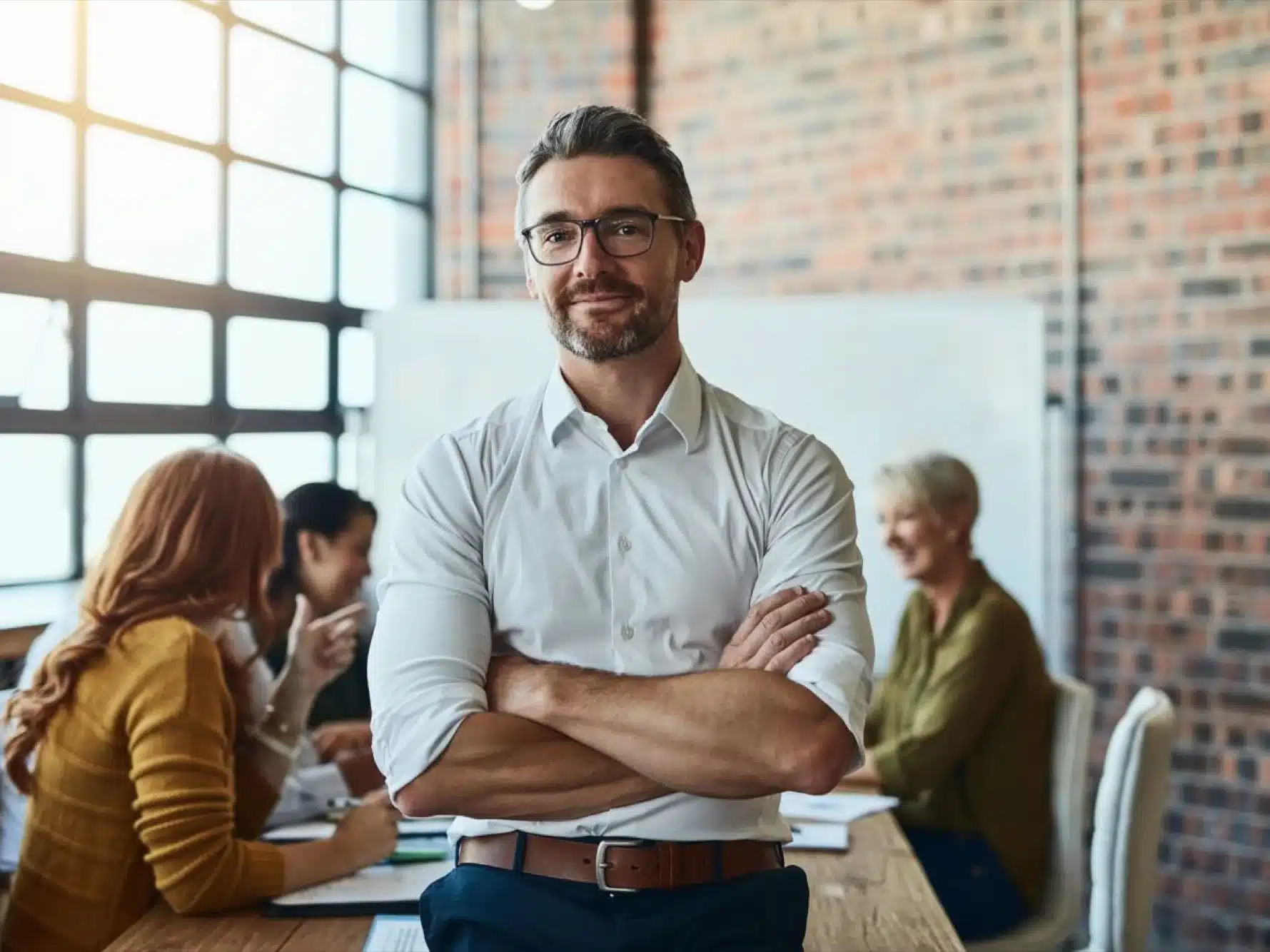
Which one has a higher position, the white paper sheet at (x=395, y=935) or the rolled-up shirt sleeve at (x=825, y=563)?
the rolled-up shirt sleeve at (x=825, y=563)

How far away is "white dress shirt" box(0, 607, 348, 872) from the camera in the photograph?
6.95 ft

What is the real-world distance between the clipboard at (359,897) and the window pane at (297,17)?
2892mm

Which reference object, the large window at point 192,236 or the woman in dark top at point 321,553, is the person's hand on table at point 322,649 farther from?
the large window at point 192,236

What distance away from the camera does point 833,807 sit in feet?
7.94

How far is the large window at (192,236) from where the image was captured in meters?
3.30

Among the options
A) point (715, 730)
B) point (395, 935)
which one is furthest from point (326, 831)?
point (715, 730)

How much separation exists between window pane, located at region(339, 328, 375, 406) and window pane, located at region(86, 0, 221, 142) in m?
0.81

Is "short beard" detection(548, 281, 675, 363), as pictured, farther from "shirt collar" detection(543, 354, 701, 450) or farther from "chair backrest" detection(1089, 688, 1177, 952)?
"chair backrest" detection(1089, 688, 1177, 952)

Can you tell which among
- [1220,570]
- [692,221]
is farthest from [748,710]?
[1220,570]

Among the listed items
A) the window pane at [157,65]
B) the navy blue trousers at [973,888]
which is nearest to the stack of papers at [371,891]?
the navy blue trousers at [973,888]

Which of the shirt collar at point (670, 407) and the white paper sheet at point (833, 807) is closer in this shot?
the shirt collar at point (670, 407)

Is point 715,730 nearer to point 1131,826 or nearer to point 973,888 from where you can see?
point 1131,826

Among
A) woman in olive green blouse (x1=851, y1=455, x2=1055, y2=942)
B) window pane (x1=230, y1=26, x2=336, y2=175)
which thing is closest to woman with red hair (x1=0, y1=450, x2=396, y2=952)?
woman in olive green blouse (x1=851, y1=455, x2=1055, y2=942)

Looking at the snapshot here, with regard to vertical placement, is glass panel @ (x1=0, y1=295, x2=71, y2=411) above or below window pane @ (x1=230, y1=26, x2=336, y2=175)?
below
